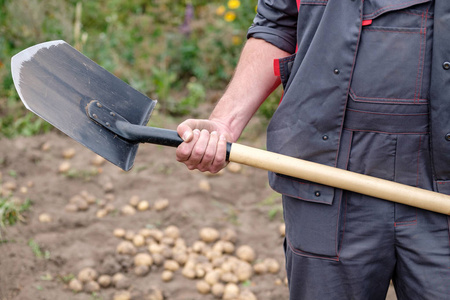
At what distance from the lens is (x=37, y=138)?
13.5 ft

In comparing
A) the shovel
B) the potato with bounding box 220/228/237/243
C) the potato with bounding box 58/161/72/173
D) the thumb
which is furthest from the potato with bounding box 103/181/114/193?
the thumb

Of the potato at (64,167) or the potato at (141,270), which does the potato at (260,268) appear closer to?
the potato at (141,270)

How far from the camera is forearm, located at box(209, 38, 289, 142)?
165cm

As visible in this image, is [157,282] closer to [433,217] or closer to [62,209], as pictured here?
[62,209]

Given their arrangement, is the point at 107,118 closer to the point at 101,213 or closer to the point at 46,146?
the point at 101,213

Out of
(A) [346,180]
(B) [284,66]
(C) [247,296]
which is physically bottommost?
(C) [247,296]

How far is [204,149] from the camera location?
4.91 ft

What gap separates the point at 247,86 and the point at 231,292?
144 cm

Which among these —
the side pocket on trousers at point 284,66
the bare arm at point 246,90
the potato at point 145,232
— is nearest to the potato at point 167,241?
the potato at point 145,232

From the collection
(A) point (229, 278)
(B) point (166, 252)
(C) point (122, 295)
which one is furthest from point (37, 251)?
(A) point (229, 278)

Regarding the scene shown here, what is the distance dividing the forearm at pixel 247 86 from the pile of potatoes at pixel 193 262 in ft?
4.32

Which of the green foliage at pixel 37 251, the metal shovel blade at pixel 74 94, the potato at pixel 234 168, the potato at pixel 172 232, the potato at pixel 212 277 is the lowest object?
the green foliage at pixel 37 251

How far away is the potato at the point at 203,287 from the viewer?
2680 mm

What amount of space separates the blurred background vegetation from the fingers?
2.61m
